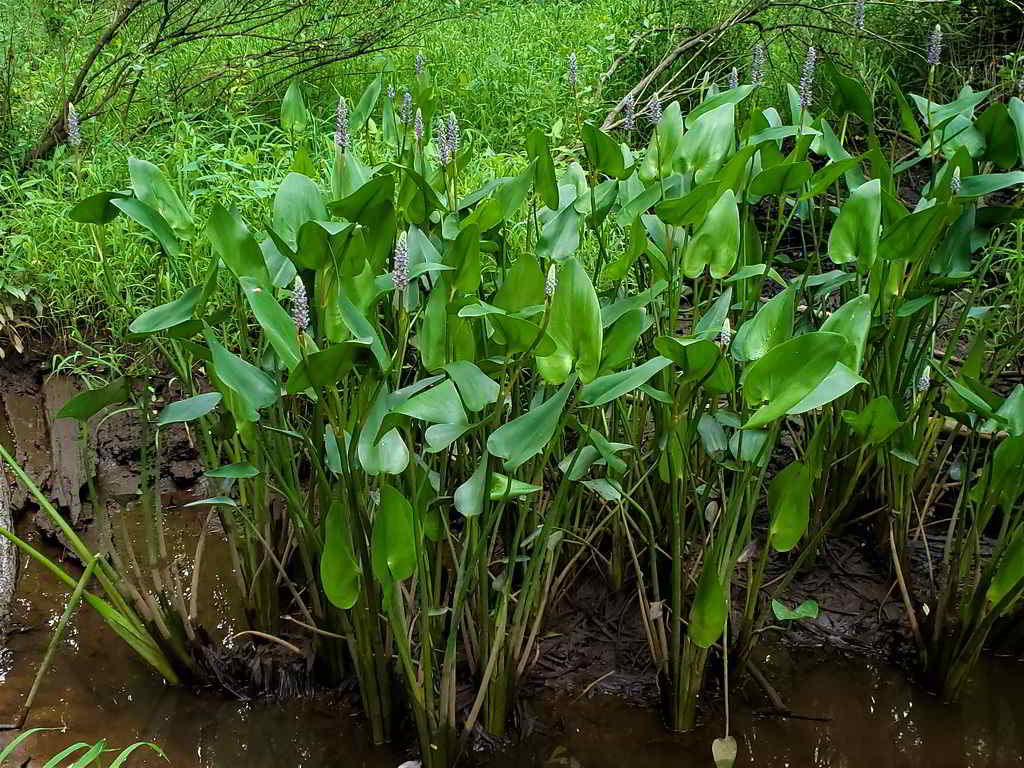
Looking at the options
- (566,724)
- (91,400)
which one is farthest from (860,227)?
(91,400)

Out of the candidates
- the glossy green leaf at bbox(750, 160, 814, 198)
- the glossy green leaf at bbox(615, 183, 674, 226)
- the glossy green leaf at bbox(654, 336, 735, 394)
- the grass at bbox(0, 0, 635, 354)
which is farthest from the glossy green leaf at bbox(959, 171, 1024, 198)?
the grass at bbox(0, 0, 635, 354)

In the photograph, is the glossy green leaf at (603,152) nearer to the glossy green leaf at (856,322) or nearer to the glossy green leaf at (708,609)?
the glossy green leaf at (856,322)

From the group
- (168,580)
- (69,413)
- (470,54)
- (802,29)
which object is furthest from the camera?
Answer: (470,54)

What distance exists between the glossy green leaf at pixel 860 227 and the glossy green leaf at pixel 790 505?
413mm

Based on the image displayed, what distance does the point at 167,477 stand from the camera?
2.60m

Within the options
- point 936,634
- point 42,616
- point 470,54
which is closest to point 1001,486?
point 936,634

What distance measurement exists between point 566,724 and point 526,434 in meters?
0.84

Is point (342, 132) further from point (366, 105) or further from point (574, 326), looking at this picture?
point (574, 326)

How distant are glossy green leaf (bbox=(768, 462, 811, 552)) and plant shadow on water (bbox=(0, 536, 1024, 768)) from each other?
47cm

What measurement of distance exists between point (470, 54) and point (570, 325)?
386 centimetres

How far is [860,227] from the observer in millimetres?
1760

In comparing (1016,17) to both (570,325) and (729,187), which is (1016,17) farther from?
(570,325)

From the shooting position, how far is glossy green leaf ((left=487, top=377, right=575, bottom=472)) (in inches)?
52.8

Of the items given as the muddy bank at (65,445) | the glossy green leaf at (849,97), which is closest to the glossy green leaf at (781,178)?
the glossy green leaf at (849,97)
